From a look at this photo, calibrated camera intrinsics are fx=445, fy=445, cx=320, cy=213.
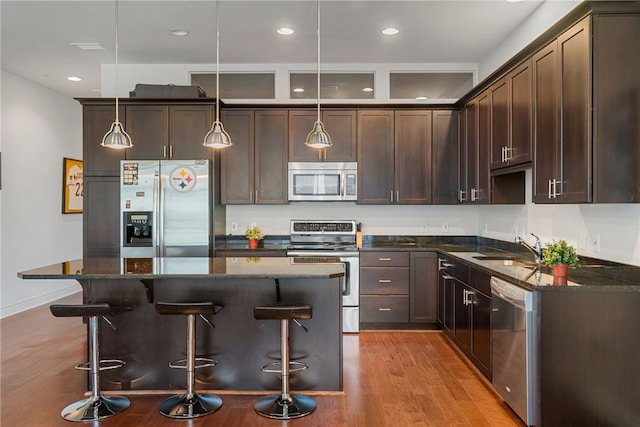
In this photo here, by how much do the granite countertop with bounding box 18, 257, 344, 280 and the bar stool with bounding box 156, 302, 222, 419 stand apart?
210 millimetres

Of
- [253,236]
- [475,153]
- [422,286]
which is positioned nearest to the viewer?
[475,153]

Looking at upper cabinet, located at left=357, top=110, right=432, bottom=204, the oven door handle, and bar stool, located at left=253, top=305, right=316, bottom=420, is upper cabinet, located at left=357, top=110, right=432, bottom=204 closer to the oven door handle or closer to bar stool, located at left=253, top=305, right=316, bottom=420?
the oven door handle

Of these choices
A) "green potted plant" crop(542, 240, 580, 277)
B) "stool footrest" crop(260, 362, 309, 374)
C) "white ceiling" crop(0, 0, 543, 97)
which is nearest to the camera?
"green potted plant" crop(542, 240, 580, 277)

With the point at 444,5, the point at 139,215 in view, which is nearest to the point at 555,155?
the point at 444,5

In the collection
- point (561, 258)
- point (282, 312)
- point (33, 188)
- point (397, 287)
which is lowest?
point (397, 287)

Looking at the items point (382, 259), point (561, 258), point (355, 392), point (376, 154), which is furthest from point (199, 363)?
point (376, 154)

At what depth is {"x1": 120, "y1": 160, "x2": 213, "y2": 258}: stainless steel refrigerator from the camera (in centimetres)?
473

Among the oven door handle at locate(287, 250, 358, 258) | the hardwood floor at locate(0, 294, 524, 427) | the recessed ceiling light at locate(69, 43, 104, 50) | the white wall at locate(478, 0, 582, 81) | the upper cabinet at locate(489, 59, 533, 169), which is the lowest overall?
the hardwood floor at locate(0, 294, 524, 427)

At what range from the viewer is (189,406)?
2904mm

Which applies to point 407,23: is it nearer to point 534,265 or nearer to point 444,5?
point 444,5

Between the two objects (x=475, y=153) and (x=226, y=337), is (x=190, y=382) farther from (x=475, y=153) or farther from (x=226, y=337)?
(x=475, y=153)

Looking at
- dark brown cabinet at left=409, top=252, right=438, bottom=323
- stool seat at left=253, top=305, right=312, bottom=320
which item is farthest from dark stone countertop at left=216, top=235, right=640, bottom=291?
stool seat at left=253, top=305, right=312, bottom=320

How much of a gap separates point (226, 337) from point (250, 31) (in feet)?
9.54

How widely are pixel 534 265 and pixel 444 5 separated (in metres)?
2.27
